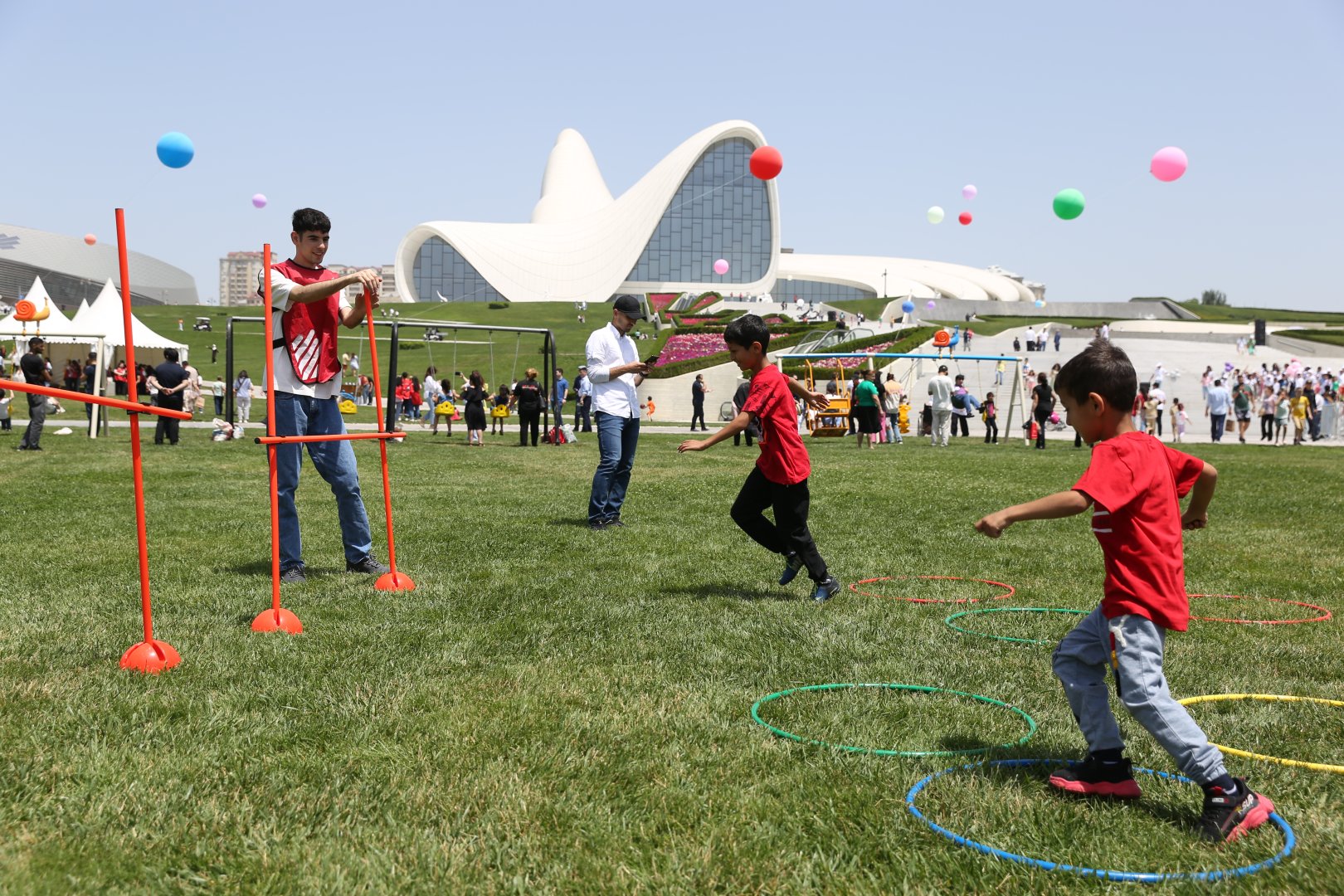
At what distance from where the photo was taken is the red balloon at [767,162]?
60.3 ft

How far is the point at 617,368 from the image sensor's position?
28.9 feet

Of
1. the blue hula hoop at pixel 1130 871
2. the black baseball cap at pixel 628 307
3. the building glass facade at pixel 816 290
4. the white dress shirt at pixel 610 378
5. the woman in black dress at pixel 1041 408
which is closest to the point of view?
the blue hula hoop at pixel 1130 871

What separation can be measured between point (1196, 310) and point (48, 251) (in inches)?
5270

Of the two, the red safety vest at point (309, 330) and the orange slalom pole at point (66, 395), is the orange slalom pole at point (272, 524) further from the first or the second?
the orange slalom pole at point (66, 395)

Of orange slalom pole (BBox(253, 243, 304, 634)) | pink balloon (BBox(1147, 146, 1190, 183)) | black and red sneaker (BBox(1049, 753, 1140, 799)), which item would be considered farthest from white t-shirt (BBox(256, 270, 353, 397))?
pink balloon (BBox(1147, 146, 1190, 183))

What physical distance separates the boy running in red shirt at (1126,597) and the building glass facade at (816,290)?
127707 mm

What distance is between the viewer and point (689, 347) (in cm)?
5344

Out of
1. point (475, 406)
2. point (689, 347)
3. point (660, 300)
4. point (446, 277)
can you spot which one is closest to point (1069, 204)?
point (475, 406)

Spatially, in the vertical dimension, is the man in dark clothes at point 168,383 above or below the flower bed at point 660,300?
below

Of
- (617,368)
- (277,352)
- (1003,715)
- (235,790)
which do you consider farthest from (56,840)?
(617,368)

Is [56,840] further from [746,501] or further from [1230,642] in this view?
[1230,642]

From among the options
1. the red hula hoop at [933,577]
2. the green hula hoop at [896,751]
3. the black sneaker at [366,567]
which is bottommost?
the red hula hoop at [933,577]

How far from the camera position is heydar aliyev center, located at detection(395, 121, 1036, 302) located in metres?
110

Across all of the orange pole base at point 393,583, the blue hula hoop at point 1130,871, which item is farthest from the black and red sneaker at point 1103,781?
the orange pole base at point 393,583
